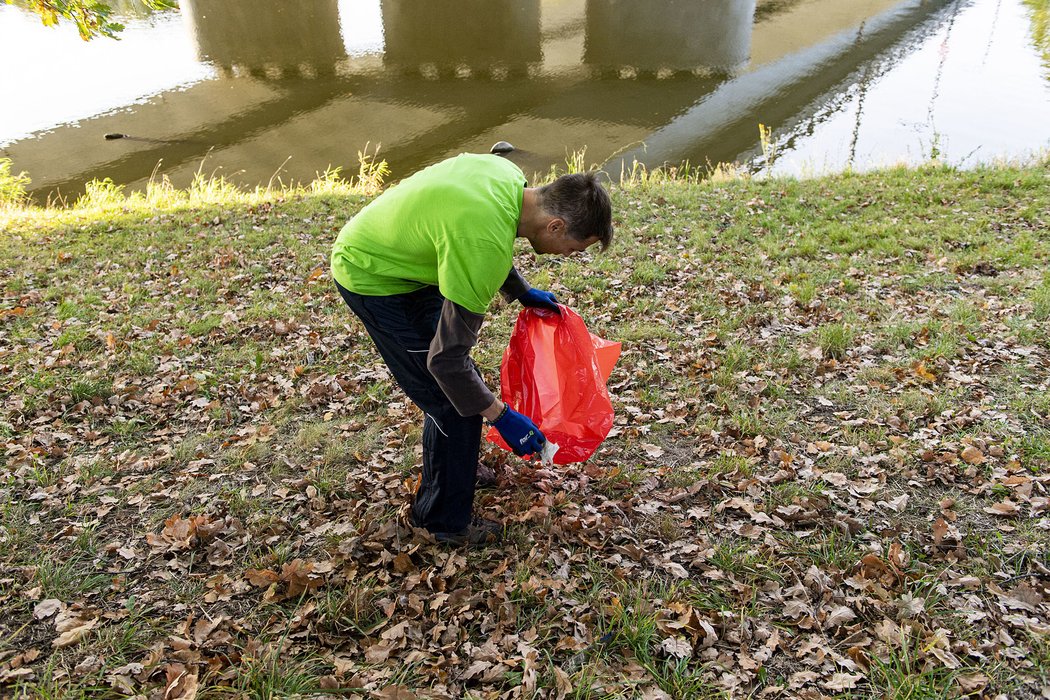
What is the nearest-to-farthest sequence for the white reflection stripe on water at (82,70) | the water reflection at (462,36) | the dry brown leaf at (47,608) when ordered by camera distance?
the dry brown leaf at (47,608) < the white reflection stripe on water at (82,70) < the water reflection at (462,36)

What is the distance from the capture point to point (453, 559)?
10.8ft

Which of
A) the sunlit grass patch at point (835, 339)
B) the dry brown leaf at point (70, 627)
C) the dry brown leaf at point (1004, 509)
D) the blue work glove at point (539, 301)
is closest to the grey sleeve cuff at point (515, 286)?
the blue work glove at point (539, 301)

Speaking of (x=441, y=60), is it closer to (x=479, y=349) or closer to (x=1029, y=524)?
(x=479, y=349)

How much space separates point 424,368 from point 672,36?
74.2 ft

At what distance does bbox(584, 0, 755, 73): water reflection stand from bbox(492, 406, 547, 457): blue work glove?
20469mm

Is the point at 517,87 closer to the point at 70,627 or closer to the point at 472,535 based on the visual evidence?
the point at 472,535

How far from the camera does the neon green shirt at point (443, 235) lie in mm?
2406

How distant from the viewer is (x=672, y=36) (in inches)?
869

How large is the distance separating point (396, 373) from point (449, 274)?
2.46 feet

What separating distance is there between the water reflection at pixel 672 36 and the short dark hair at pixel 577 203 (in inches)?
798

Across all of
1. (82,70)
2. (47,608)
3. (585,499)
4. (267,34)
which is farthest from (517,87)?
(47,608)

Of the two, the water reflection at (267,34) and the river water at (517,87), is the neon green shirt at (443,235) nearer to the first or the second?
the river water at (517,87)

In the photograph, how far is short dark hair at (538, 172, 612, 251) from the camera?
100 inches

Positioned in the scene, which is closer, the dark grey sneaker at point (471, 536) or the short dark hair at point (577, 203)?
the short dark hair at point (577, 203)
